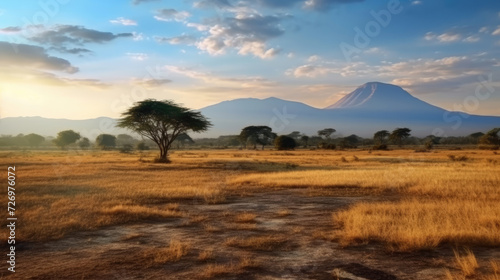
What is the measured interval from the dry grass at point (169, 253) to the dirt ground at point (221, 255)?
0.45ft

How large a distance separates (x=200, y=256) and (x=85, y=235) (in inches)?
166

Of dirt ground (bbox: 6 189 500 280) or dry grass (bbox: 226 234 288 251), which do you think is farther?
dry grass (bbox: 226 234 288 251)

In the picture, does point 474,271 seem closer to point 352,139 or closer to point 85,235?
point 85,235

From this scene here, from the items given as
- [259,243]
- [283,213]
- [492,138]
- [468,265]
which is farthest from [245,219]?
[492,138]

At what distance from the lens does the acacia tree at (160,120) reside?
161ft

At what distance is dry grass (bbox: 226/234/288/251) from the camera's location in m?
8.87

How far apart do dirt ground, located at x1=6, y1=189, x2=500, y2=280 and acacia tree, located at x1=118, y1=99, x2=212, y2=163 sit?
37.7 meters

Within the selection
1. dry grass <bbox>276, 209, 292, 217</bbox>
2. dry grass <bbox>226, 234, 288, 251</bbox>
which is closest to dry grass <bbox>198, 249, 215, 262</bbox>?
dry grass <bbox>226, 234, 288, 251</bbox>

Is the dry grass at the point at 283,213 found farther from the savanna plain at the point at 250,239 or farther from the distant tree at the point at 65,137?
the distant tree at the point at 65,137

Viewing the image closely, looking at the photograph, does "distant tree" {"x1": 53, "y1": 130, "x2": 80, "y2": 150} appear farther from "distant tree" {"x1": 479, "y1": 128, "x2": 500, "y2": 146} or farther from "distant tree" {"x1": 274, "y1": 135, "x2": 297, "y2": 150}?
"distant tree" {"x1": 479, "y1": 128, "x2": 500, "y2": 146}

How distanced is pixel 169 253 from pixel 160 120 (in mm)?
43156

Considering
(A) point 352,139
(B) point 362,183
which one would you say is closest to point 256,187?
(B) point 362,183

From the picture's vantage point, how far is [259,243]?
29.7 ft

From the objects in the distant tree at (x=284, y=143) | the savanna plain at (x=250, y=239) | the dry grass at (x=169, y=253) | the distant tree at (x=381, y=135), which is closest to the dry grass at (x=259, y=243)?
the savanna plain at (x=250, y=239)
